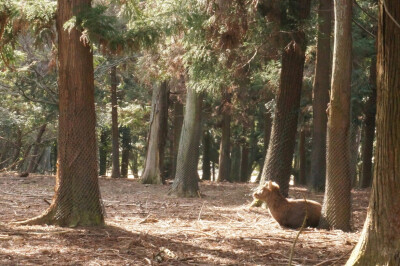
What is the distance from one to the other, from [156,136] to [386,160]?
18.7 metres

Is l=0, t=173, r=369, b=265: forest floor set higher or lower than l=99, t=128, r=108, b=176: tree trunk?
lower

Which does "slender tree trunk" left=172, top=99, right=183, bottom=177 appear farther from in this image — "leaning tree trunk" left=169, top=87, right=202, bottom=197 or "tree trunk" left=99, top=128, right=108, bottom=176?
"leaning tree trunk" left=169, top=87, right=202, bottom=197

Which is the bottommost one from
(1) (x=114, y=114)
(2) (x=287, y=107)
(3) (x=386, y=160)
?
(3) (x=386, y=160)

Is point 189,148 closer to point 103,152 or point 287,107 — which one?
point 287,107

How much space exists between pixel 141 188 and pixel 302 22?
9.89 m

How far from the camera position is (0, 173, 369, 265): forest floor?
8.20 m

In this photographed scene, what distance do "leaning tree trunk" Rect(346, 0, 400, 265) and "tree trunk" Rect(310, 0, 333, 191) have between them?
41.3ft

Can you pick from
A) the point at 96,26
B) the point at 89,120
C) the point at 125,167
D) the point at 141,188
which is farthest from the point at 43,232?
the point at 125,167

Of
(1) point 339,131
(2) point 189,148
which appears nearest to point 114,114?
(2) point 189,148

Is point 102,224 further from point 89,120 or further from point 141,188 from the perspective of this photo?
point 141,188

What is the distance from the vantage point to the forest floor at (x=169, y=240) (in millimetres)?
8195

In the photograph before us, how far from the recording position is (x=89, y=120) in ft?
34.2

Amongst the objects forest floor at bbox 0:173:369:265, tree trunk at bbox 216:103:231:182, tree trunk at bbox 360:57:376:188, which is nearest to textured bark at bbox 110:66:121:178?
tree trunk at bbox 216:103:231:182

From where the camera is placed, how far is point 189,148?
2022 cm
